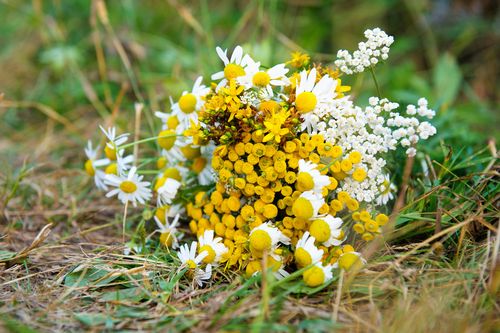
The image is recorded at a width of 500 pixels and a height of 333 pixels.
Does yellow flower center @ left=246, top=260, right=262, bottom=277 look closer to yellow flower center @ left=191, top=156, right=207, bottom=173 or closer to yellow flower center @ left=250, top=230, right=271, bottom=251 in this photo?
yellow flower center @ left=250, top=230, right=271, bottom=251

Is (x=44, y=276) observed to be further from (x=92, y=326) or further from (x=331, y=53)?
(x=331, y=53)

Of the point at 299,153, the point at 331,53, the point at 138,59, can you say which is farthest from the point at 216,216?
the point at 331,53

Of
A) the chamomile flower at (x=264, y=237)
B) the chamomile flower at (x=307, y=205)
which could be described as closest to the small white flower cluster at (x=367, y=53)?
the chamomile flower at (x=307, y=205)

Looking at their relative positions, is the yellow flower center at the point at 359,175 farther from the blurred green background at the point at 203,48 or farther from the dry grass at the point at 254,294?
the blurred green background at the point at 203,48

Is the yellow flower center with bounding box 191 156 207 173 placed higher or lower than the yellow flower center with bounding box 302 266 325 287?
higher

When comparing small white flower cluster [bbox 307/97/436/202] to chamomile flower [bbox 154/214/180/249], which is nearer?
small white flower cluster [bbox 307/97/436/202]

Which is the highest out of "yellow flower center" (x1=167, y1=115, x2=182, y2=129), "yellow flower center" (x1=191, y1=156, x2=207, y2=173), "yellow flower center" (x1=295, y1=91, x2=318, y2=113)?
"yellow flower center" (x1=295, y1=91, x2=318, y2=113)

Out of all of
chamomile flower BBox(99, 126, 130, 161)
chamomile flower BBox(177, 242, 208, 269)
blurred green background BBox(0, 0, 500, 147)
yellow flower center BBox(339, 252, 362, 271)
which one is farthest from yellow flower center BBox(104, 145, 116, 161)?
blurred green background BBox(0, 0, 500, 147)
